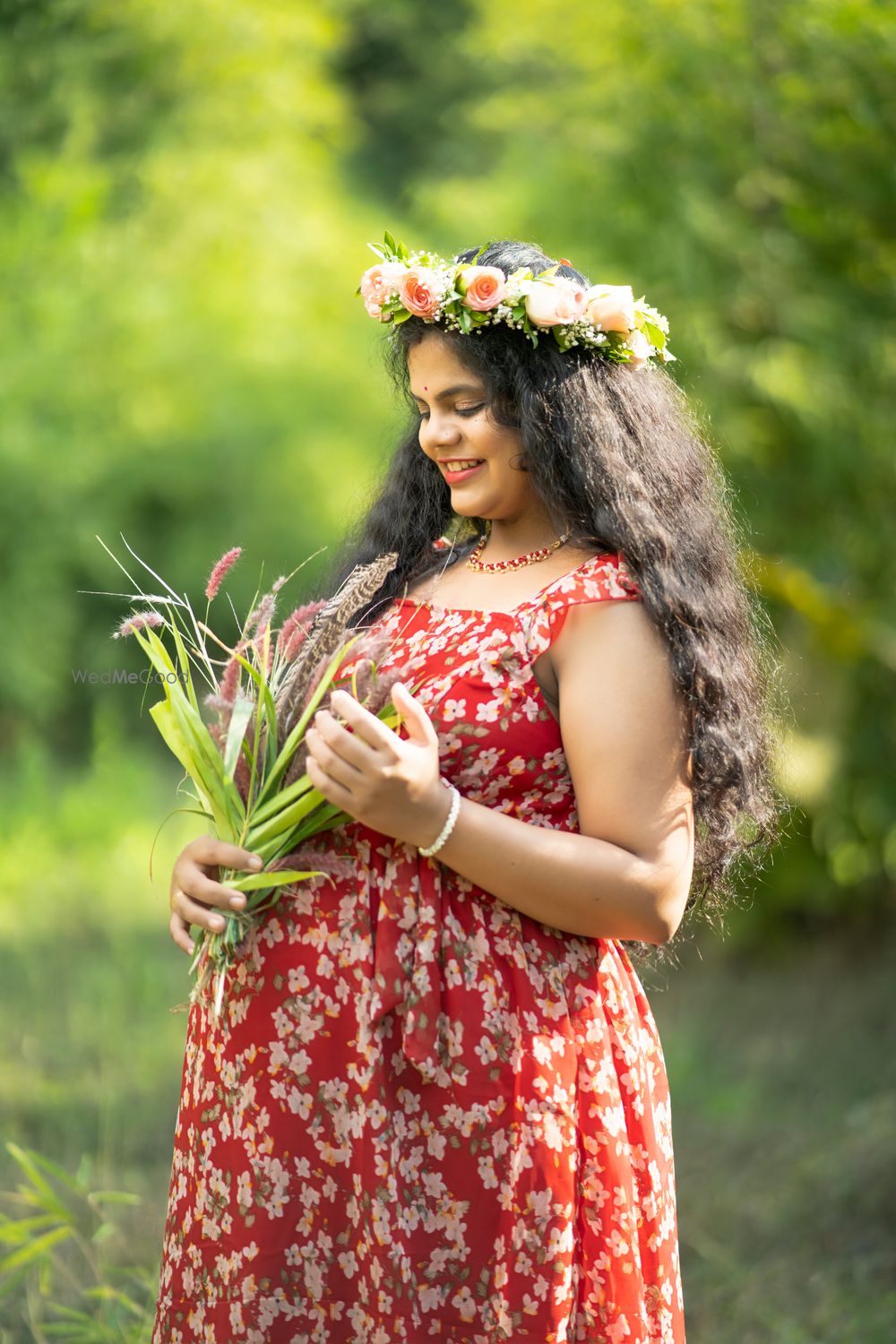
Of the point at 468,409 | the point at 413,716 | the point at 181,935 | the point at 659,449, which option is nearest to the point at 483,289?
the point at 468,409

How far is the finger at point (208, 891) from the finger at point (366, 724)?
0.32 metres

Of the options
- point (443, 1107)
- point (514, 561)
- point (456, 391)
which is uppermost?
point (456, 391)

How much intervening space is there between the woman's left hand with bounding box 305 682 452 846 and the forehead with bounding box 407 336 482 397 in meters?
0.51

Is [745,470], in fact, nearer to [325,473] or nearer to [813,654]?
[813,654]

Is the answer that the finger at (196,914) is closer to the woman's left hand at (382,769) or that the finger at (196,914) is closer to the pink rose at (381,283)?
the woman's left hand at (382,769)

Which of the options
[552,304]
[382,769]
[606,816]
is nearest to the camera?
[382,769]

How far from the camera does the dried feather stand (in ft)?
6.33

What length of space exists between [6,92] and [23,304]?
455cm

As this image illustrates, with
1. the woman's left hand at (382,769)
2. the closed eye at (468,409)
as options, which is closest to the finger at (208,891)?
the woman's left hand at (382,769)

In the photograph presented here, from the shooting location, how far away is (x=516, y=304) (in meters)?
1.99

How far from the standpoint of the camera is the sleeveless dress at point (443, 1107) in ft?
5.99

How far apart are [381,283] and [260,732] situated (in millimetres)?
681

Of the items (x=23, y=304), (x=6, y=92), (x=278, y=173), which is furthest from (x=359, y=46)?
(x=6, y=92)

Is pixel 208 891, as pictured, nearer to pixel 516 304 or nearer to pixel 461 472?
pixel 461 472
